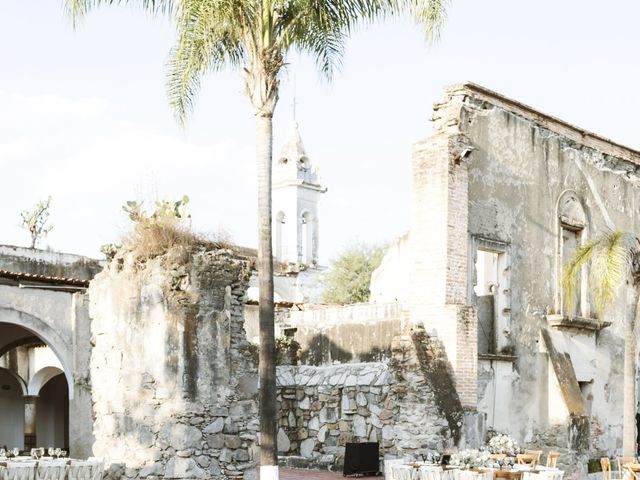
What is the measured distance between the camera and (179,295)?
12.4 m

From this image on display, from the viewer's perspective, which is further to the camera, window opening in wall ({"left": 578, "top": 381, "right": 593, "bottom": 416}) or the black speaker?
window opening in wall ({"left": 578, "top": 381, "right": 593, "bottom": 416})

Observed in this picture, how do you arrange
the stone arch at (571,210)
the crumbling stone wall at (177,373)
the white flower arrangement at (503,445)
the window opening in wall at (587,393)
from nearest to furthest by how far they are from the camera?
the crumbling stone wall at (177,373) < the white flower arrangement at (503,445) < the stone arch at (571,210) < the window opening in wall at (587,393)

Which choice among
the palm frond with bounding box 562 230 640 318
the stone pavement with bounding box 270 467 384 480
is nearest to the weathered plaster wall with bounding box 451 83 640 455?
the palm frond with bounding box 562 230 640 318

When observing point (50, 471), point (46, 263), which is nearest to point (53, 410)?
point (46, 263)

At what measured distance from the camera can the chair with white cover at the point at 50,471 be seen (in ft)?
38.5

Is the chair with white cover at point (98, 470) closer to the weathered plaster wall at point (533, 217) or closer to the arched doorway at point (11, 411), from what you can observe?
the weathered plaster wall at point (533, 217)

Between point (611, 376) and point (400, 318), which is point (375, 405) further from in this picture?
point (611, 376)

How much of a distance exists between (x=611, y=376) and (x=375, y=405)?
6.66 metres

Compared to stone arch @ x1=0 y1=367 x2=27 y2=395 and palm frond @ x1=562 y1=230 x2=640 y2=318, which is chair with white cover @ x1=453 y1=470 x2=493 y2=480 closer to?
palm frond @ x1=562 y1=230 x2=640 y2=318

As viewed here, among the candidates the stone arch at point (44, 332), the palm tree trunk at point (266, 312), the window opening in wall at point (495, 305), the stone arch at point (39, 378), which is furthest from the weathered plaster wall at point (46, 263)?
the palm tree trunk at point (266, 312)

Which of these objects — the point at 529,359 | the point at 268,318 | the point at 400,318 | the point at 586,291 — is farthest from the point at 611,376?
the point at 268,318

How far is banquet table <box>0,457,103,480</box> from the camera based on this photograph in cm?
1162

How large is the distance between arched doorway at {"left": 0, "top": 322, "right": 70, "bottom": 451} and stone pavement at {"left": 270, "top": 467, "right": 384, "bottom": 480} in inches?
348

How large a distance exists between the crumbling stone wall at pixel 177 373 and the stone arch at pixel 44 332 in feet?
21.5
